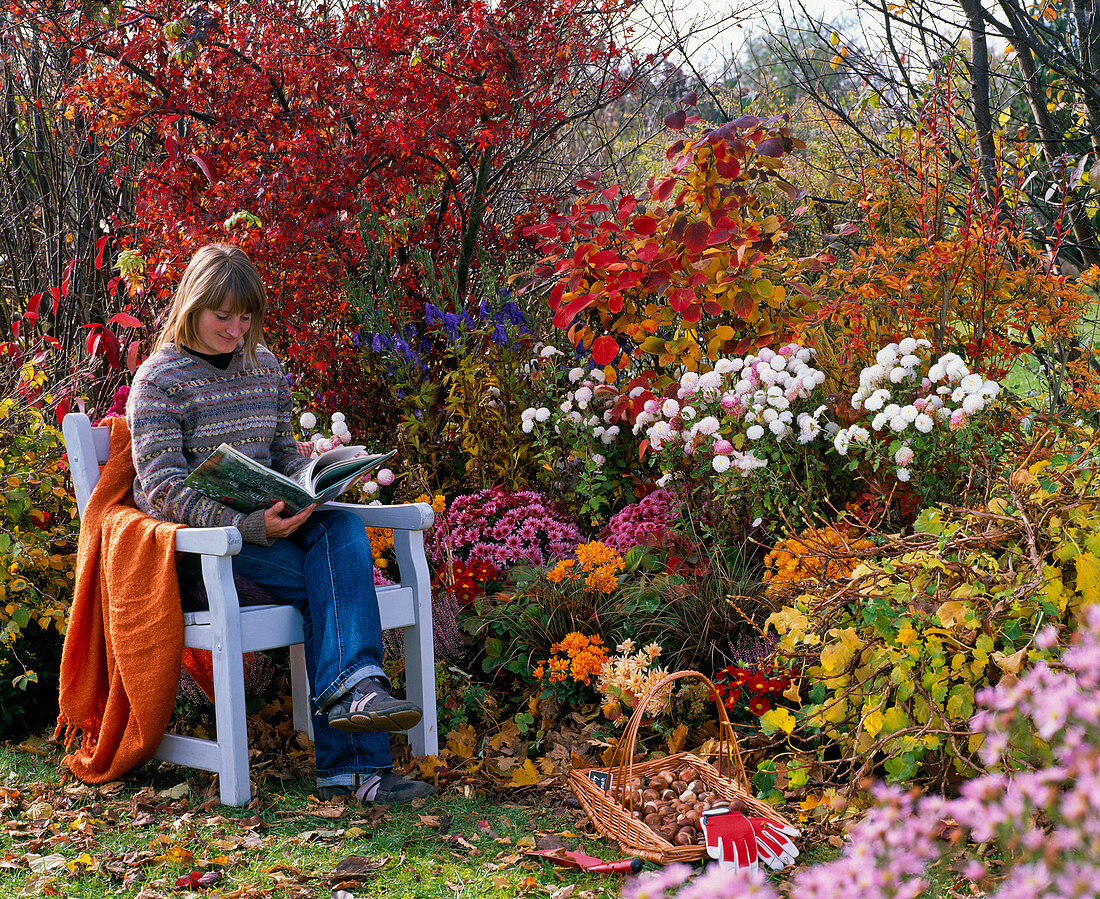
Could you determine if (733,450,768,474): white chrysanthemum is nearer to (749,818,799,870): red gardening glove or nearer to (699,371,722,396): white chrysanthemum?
(699,371,722,396): white chrysanthemum

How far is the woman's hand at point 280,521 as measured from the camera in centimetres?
253

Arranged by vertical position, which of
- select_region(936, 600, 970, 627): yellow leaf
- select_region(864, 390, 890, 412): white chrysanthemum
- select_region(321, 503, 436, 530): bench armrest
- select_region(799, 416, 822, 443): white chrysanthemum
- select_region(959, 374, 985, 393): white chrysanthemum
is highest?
select_region(959, 374, 985, 393): white chrysanthemum

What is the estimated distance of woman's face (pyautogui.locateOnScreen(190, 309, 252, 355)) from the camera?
2621 mm

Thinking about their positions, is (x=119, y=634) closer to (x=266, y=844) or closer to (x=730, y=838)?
(x=266, y=844)

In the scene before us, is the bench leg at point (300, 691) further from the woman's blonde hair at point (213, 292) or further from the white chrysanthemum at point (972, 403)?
the white chrysanthemum at point (972, 403)

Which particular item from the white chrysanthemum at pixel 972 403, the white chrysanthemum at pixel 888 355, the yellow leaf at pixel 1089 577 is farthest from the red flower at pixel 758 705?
the white chrysanthemum at pixel 888 355

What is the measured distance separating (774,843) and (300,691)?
148 centimetres

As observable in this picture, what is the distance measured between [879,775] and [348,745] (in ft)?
4.25

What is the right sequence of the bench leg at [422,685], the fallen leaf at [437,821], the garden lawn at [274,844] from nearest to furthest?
1. the garden lawn at [274,844]
2. the fallen leaf at [437,821]
3. the bench leg at [422,685]

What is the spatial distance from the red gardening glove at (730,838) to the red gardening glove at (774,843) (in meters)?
0.02

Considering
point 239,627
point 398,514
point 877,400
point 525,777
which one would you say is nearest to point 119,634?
point 239,627

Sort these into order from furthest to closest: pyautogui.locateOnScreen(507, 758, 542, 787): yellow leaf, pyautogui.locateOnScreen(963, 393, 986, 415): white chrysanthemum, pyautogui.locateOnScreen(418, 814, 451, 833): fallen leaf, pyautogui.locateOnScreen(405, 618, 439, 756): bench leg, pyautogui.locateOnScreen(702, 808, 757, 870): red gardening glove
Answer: pyautogui.locateOnScreen(963, 393, 986, 415): white chrysanthemum, pyautogui.locateOnScreen(405, 618, 439, 756): bench leg, pyautogui.locateOnScreen(507, 758, 542, 787): yellow leaf, pyautogui.locateOnScreen(418, 814, 451, 833): fallen leaf, pyautogui.locateOnScreen(702, 808, 757, 870): red gardening glove

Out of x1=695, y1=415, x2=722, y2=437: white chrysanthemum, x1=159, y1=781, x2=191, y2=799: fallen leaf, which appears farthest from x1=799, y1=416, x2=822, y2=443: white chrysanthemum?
x1=159, y1=781, x2=191, y2=799: fallen leaf

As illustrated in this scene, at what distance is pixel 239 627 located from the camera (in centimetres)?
239
